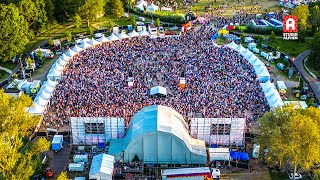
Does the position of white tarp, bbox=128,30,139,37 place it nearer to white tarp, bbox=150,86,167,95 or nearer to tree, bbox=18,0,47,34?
tree, bbox=18,0,47,34

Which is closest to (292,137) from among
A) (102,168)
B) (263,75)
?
(102,168)

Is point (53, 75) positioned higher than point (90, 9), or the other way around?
point (90, 9)

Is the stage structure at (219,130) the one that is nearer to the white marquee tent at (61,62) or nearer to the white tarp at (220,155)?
the white tarp at (220,155)

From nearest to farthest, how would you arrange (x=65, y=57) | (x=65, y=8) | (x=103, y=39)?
1. (x=65, y=57)
2. (x=103, y=39)
3. (x=65, y=8)

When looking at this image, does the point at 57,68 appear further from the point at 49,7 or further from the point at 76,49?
the point at 49,7

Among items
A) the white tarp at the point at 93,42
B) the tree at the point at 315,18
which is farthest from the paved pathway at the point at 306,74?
the white tarp at the point at 93,42

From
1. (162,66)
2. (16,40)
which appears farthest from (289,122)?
(16,40)
